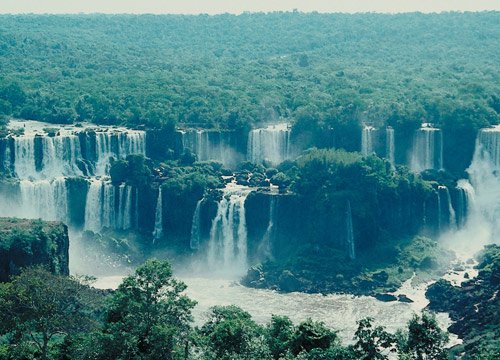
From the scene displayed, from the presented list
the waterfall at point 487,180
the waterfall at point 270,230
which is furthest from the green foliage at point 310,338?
the waterfall at point 487,180

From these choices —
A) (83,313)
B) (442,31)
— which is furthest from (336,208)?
(442,31)

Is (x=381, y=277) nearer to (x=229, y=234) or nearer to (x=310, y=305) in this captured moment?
(x=310, y=305)

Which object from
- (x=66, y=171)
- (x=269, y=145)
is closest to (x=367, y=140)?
(x=269, y=145)

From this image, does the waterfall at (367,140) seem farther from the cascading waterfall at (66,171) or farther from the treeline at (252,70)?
the cascading waterfall at (66,171)

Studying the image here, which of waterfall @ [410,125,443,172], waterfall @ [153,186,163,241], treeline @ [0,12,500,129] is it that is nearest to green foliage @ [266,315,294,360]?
waterfall @ [153,186,163,241]

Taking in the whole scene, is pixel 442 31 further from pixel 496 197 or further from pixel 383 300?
pixel 383 300

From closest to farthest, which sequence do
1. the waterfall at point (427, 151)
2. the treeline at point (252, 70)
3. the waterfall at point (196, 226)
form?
1. the waterfall at point (196, 226)
2. the waterfall at point (427, 151)
3. the treeline at point (252, 70)
